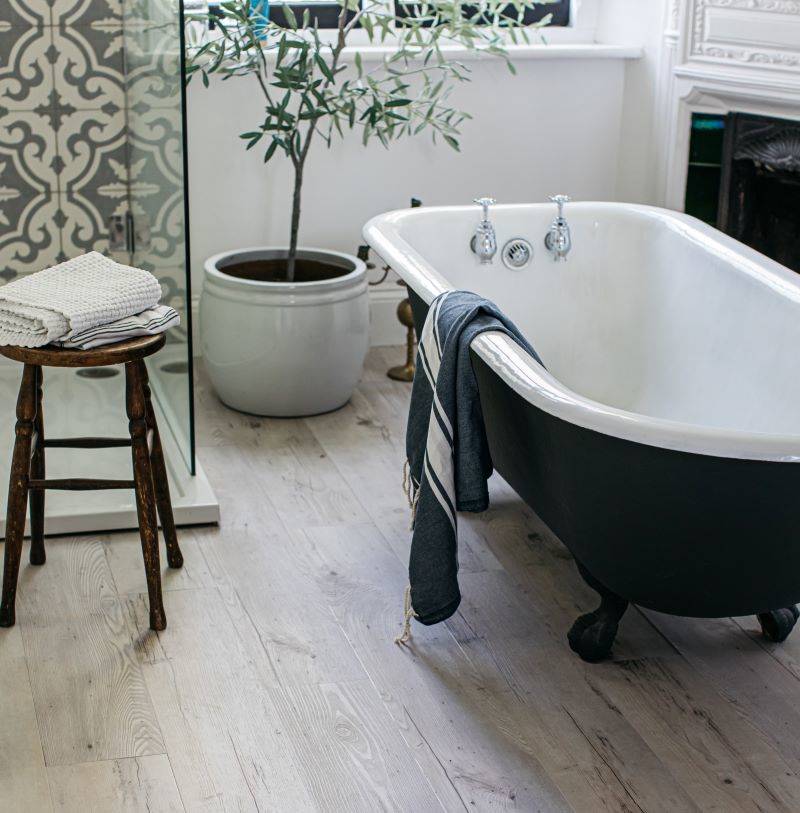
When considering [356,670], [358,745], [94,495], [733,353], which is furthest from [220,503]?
[733,353]

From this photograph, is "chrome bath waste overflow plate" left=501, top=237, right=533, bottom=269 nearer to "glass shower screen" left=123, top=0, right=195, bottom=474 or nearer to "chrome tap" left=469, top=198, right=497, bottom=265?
"chrome tap" left=469, top=198, right=497, bottom=265

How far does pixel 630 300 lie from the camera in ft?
10.4

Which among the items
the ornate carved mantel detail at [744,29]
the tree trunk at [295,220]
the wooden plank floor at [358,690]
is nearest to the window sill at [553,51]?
the ornate carved mantel detail at [744,29]

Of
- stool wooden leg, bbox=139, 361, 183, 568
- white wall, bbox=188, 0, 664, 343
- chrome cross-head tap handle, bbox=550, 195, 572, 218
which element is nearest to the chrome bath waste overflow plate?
chrome cross-head tap handle, bbox=550, 195, 572, 218

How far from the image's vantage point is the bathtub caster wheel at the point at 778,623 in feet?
7.65

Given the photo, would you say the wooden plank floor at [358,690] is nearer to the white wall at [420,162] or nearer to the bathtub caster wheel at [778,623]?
the bathtub caster wheel at [778,623]

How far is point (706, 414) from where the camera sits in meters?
2.80

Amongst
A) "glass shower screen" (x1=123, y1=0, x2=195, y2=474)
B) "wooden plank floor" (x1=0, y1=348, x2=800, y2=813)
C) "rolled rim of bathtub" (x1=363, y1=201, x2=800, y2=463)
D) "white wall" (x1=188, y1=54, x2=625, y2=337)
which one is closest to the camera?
"rolled rim of bathtub" (x1=363, y1=201, x2=800, y2=463)

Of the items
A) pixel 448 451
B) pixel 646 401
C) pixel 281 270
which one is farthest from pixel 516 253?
pixel 448 451

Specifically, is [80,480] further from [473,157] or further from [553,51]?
[553,51]

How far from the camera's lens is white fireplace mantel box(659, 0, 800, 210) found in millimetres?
3232

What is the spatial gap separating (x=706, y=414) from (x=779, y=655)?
26.6 inches

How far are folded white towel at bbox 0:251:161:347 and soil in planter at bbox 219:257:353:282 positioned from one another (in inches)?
51.0

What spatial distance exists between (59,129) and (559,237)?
1461mm
